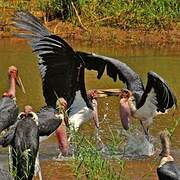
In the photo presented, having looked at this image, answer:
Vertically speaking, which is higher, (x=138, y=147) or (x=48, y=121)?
(x=48, y=121)

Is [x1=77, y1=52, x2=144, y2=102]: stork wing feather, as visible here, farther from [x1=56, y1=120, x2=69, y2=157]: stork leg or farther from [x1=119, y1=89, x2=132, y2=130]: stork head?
[x1=56, y1=120, x2=69, y2=157]: stork leg

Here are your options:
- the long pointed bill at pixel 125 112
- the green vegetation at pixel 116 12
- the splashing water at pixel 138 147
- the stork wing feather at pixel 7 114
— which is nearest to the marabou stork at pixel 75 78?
the long pointed bill at pixel 125 112

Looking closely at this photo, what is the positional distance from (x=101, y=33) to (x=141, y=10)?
1322 millimetres

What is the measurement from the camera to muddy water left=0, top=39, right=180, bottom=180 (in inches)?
289

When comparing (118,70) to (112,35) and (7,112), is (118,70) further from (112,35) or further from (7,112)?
(112,35)

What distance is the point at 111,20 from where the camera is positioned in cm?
1930

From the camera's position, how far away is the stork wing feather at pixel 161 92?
7859 millimetres

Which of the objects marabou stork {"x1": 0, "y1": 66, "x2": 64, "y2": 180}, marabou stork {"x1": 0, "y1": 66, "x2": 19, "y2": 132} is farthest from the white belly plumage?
marabou stork {"x1": 0, "y1": 66, "x2": 64, "y2": 180}

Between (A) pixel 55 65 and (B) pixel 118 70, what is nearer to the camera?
(A) pixel 55 65

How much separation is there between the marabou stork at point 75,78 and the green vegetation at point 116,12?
1033 centimetres

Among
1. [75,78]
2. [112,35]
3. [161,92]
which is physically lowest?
[112,35]

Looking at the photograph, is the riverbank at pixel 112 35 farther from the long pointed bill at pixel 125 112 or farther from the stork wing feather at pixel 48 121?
the stork wing feather at pixel 48 121

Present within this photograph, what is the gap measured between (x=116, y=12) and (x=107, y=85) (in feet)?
24.4

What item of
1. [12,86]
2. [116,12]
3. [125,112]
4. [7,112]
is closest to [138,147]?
[125,112]
